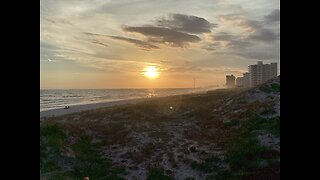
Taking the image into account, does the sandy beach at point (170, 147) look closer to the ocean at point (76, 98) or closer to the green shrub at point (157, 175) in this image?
the green shrub at point (157, 175)

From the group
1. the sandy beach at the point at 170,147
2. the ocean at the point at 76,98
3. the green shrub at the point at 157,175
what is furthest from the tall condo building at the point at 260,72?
the green shrub at the point at 157,175

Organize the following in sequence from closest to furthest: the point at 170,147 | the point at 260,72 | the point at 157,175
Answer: the point at 157,175 → the point at 170,147 → the point at 260,72

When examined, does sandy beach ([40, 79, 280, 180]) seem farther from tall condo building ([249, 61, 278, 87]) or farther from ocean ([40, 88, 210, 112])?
tall condo building ([249, 61, 278, 87])

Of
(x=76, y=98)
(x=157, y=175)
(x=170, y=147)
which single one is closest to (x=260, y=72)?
(x=76, y=98)

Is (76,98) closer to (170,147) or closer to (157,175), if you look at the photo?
(170,147)

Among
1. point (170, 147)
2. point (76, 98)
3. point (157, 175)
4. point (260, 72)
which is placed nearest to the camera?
point (157, 175)

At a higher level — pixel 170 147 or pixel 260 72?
pixel 260 72

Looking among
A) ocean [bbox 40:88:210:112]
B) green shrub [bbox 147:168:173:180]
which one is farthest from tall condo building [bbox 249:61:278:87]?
green shrub [bbox 147:168:173:180]

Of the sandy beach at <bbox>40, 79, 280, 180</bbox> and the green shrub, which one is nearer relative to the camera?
the green shrub

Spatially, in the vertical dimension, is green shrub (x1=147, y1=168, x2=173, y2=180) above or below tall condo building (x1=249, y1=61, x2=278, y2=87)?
below

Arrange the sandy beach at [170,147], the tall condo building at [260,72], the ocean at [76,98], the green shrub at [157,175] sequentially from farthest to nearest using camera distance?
the tall condo building at [260,72], the ocean at [76,98], the sandy beach at [170,147], the green shrub at [157,175]
